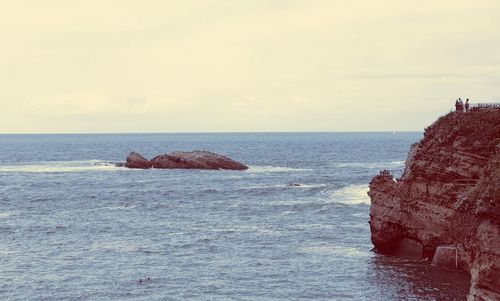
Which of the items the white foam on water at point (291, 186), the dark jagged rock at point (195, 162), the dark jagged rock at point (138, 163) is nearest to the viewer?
the white foam on water at point (291, 186)

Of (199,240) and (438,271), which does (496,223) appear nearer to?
(438,271)

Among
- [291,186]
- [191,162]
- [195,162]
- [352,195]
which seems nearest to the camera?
[352,195]

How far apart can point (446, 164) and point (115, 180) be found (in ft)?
292

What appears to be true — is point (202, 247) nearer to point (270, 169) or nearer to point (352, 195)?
point (352, 195)

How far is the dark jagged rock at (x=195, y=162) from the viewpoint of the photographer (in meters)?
155

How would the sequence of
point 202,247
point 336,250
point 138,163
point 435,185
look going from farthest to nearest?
point 138,163, point 202,247, point 336,250, point 435,185

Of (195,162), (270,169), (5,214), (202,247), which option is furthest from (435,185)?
(270,169)

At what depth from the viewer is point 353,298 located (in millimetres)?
48781

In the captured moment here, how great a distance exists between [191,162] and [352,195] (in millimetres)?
61678

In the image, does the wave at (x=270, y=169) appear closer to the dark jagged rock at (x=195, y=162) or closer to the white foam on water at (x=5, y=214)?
the dark jagged rock at (x=195, y=162)

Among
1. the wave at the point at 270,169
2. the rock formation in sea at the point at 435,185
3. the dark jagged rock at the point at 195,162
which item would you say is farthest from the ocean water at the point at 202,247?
the dark jagged rock at the point at 195,162

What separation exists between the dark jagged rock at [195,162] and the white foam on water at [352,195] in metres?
46.4

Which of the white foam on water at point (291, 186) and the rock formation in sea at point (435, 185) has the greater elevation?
the rock formation in sea at point (435, 185)

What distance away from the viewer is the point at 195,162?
156125mm
